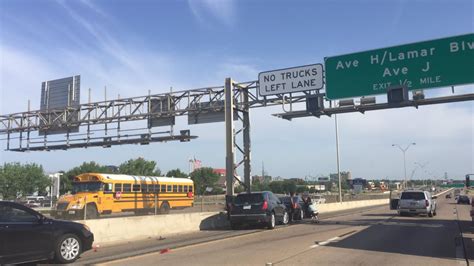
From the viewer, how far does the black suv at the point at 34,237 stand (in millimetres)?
10594

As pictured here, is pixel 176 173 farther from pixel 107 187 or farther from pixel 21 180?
pixel 107 187

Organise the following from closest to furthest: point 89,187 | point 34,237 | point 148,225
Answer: point 34,237 → point 148,225 → point 89,187

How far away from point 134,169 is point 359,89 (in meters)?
79.9

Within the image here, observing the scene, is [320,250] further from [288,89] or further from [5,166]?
[5,166]

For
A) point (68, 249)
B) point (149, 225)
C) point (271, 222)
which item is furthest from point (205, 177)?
point (68, 249)

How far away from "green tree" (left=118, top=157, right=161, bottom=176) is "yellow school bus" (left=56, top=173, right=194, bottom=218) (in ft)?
203

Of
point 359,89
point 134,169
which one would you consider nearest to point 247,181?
point 359,89

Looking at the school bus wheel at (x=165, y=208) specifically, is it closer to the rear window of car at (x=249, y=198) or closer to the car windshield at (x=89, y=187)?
the car windshield at (x=89, y=187)

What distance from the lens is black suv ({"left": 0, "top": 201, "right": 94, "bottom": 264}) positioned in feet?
34.8

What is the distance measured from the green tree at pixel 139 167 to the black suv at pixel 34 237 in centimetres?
8563

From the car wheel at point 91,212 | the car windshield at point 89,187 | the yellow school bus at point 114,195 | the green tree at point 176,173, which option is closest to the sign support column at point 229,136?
the yellow school bus at point 114,195

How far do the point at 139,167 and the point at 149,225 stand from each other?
267 ft

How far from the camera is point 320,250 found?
42.9 feet

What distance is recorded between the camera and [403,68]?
2178cm
